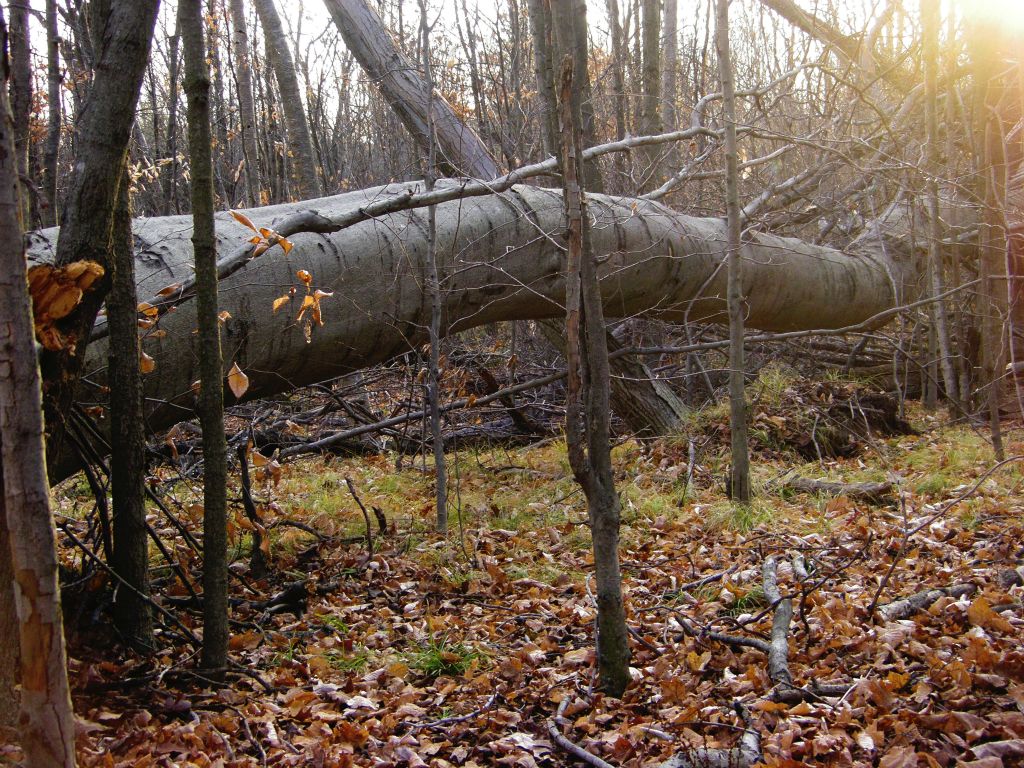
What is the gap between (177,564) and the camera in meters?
3.22

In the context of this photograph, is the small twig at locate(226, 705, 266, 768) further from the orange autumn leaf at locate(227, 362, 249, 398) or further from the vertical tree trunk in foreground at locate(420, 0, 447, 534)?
the vertical tree trunk in foreground at locate(420, 0, 447, 534)

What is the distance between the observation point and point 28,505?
1.55 meters

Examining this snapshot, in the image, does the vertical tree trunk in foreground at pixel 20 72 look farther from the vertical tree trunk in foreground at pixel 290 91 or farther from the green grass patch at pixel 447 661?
the vertical tree trunk in foreground at pixel 290 91

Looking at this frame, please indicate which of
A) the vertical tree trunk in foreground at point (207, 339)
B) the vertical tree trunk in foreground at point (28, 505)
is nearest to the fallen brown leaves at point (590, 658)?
the vertical tree trunk in foreground at point (207, 339)

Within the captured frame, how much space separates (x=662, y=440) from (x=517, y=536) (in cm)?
221

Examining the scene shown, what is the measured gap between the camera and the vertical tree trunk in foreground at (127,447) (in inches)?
112

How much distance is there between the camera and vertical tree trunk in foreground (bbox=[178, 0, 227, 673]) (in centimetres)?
269

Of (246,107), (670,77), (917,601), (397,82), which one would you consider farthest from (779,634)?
(670,77)

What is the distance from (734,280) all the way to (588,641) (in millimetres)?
2417

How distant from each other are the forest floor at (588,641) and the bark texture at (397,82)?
3.00m

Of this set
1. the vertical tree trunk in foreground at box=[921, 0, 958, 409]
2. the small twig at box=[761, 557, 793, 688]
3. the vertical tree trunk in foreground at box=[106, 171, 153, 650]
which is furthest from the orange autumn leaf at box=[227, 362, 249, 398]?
the vertical tree trunk in foreground at box=[921, 0, 958, 409]

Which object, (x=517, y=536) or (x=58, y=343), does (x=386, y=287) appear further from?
(x=58, y=343)

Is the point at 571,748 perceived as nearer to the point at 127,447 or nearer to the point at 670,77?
the point at 127,447

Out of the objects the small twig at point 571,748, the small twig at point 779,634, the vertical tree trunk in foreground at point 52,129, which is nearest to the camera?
the small twig at point 571,748
